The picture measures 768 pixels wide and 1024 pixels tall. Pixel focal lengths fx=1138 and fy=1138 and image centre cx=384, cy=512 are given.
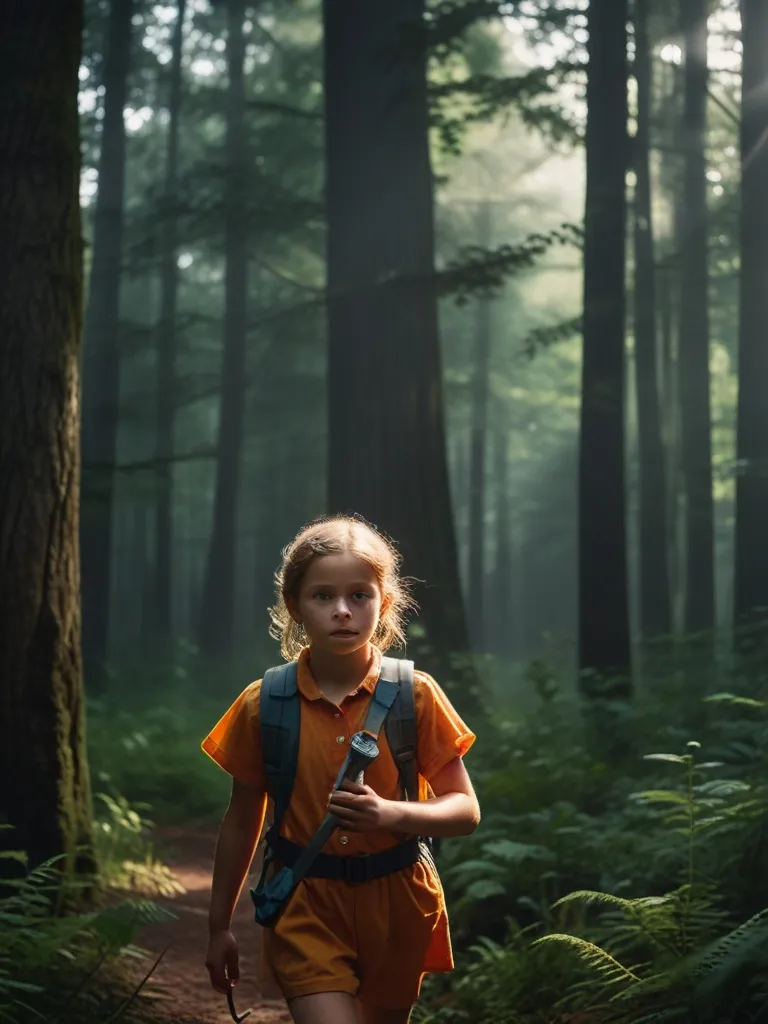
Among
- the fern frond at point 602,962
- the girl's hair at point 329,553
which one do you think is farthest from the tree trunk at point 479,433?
the girl's hair at point 329,553

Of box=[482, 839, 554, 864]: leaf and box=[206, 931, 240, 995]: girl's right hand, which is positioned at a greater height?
box=[206, 931, 240, 995]: girl's right hand

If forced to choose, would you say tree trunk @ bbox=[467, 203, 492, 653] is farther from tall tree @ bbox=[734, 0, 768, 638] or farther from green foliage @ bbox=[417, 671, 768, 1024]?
green foliage @ bbox=[417, 671, 768, 1024]

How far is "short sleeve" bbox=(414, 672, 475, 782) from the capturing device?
298 centimetres

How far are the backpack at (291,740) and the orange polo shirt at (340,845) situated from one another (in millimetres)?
20

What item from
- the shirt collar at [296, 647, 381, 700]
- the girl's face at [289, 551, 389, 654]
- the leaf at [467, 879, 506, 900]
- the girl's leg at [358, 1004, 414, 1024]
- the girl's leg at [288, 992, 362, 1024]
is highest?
the girl's face at [289, 551, 389, 654]

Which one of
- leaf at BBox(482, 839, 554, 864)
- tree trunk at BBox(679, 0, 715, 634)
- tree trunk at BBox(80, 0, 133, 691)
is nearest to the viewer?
leaf at BBox(482, 839, 554, 864)

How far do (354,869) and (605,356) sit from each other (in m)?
8.90

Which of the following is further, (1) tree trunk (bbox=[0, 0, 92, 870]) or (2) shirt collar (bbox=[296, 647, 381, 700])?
(1) tree trunk (bbox=[0, 0, 92, 870])

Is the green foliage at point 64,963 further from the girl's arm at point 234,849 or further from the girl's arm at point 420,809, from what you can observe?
the girl's arm at point 420,809

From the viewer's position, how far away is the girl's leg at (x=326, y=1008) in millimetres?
2713

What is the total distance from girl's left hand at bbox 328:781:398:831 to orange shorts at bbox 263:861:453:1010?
0.32 metres

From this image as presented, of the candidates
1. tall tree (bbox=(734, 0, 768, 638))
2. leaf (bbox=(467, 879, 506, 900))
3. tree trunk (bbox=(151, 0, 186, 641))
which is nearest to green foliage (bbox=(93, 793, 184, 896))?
leaf (bbox=(467, 879, 506, 900))

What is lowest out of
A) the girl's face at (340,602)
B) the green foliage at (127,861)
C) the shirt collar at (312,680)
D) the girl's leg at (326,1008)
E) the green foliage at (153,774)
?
the green foliage at (153,774)

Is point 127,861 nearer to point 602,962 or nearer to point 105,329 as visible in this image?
point 602,962
